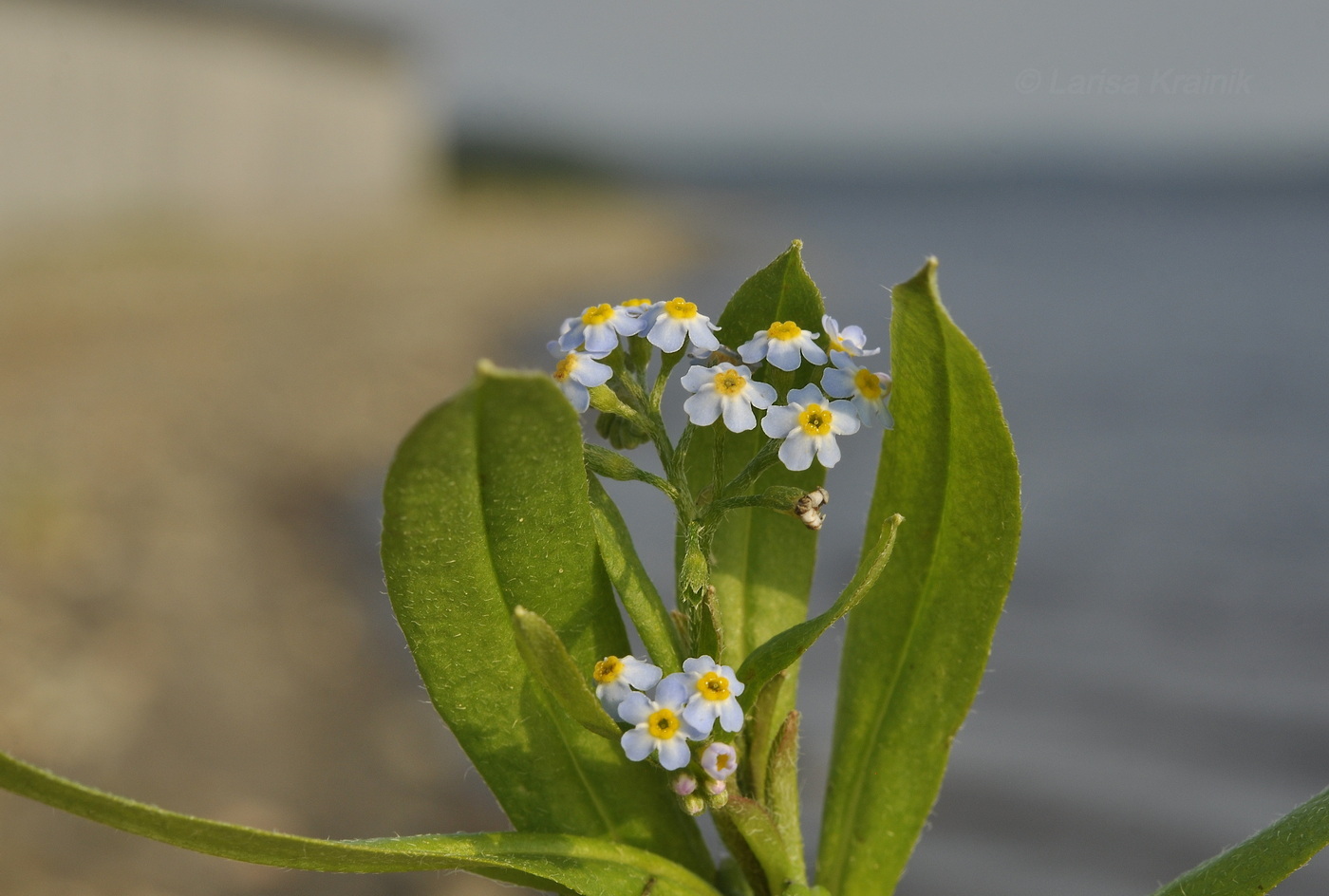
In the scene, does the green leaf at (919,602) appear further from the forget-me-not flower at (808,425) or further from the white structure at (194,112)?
the white structure at (194,112)

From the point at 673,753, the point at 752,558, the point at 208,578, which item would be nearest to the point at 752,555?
the point at 752,558

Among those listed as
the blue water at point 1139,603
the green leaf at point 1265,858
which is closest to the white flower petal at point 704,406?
the green leaf at point 1265,858

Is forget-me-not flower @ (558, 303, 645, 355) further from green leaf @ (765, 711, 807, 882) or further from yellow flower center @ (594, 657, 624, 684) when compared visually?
green leaf @ (765, 711, 807, 882)

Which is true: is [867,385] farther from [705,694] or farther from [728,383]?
[705,694]

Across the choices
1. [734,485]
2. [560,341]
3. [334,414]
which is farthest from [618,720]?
[334,414]

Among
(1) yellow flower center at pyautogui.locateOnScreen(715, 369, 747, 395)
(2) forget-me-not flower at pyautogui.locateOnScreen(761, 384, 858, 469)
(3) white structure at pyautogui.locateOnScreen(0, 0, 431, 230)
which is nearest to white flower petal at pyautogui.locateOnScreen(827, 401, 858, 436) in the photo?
(2) forget-me-not flower at pyautogui.locateOnScreen(761, 384, 858, 469)

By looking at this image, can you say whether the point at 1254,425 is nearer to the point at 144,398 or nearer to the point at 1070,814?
the point at 1070,814
